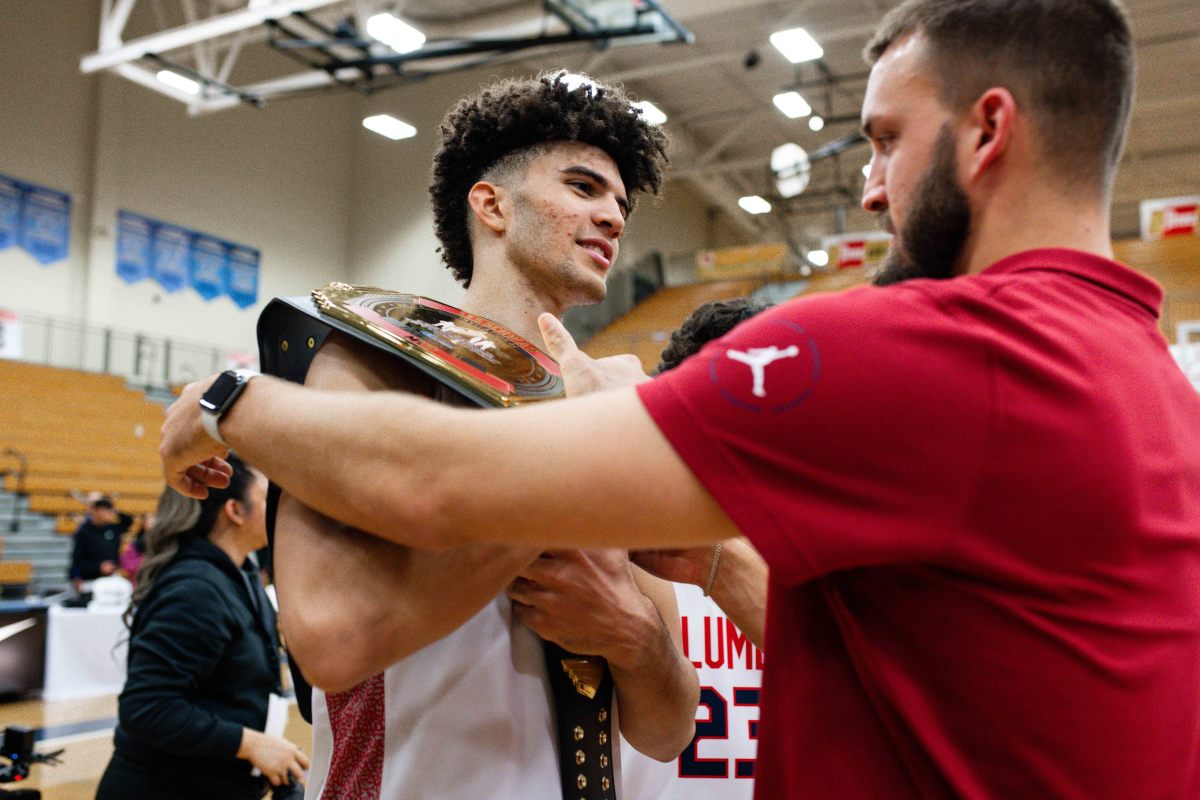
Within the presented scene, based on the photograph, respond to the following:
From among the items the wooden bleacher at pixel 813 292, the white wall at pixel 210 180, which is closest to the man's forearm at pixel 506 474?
the wooden bleacher at pixel 813 292

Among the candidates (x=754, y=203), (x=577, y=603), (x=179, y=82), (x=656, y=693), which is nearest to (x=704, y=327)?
(x=656, y=693)

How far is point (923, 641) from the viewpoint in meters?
1.06

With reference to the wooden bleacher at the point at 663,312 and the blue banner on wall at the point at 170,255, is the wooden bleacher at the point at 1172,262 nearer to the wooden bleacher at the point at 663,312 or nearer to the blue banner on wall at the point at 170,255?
the wooden bleacher at the point at 663,312

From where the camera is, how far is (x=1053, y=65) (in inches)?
46.6

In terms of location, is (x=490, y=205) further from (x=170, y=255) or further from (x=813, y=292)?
(x=170, y=255)

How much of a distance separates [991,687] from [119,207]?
1793 centimetres

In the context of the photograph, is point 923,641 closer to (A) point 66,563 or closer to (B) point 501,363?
(B) point 501,363

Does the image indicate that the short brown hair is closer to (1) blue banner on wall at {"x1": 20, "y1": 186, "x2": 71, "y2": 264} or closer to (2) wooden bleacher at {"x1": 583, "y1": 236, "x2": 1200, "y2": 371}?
(2) wooden bleacher at {"x1": 583, "y1": 236, "x2": 1200, "y2": 371}

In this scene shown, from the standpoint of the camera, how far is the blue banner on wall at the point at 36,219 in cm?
1512

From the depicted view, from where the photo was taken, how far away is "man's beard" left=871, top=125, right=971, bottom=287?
121cm

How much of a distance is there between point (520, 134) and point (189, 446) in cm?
107

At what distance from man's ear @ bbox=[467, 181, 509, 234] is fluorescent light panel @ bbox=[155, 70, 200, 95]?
526 inches

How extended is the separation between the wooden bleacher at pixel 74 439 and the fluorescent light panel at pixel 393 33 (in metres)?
7.49

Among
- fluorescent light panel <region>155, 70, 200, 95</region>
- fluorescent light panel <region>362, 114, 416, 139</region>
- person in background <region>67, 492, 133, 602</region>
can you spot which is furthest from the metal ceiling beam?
person in background <region>67, 492, 133, 602</region>
